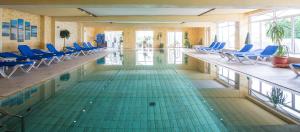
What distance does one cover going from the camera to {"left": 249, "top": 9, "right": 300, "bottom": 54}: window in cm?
1142

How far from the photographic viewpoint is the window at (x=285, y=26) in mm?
11422

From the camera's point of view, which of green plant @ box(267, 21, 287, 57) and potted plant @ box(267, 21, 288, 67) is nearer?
potted plant @ box(267, 21, 288, 67)

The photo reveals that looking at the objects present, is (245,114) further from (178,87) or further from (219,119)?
(178,87)

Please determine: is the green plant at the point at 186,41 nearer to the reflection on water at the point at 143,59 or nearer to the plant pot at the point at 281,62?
the reflection on water at the point at 143,59

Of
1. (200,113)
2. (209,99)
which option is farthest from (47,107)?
(209,99)

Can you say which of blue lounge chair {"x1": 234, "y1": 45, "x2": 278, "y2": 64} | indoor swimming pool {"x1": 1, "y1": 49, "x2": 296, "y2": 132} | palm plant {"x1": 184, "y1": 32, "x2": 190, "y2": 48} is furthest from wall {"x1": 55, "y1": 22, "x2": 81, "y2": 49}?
indoor swimming pool {"x1": 1, "y1": 49, "x2": 296, "y2": 132}

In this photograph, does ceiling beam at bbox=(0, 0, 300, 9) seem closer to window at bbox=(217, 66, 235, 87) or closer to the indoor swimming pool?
window at bbox=(217, 66, 235, 87)

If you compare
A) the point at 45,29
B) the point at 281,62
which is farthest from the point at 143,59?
the point at 281,62

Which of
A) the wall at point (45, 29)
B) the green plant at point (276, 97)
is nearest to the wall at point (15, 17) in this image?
the wall at point (45, 29)

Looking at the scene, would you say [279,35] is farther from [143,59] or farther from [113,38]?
[113,38]

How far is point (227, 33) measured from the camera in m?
20.0

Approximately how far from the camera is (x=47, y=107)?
4430 millimetres

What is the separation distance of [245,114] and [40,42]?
14259 mm

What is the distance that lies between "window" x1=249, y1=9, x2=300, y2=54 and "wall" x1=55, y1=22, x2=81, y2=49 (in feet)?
38.1
